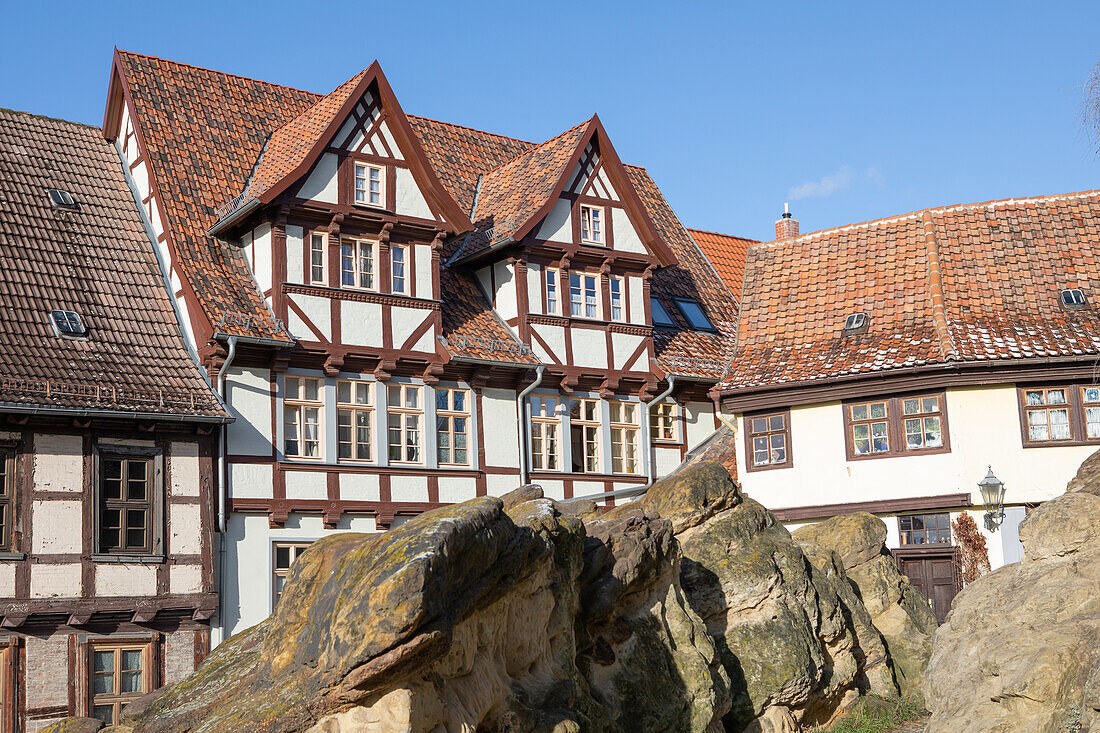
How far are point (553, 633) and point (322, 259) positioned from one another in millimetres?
13018

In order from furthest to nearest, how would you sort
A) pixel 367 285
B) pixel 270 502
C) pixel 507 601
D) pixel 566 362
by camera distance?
pixel 566 362 < pixel 367 285 < pixel 270 502 < pixel 507 601

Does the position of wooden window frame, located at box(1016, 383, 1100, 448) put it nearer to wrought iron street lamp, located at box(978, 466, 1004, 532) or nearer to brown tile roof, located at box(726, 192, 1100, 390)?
brown tile roof, located at box(726, 192, 1100, 390)

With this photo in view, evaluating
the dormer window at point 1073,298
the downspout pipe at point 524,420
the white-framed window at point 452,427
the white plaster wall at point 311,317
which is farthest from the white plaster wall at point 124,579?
the dormer window at point 1073,298

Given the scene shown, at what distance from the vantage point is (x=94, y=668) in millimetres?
19516

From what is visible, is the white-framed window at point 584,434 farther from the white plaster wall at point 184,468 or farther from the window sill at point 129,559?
the window sill at point 129,559

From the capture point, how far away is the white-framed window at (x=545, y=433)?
2569 centimetres

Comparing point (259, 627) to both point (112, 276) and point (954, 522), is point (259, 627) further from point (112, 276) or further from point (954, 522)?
point (954, 522)

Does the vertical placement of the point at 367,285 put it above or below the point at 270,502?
above

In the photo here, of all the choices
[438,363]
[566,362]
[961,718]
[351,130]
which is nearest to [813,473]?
[566,362]

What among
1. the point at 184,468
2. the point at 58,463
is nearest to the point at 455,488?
the point at 184,468

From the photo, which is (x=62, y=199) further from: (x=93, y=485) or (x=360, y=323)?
(x=93, y=485)

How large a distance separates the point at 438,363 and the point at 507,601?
44.4ft

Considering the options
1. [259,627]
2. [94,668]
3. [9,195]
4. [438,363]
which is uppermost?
[9,195]

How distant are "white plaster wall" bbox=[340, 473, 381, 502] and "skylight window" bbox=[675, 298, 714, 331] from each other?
9.89 meters
